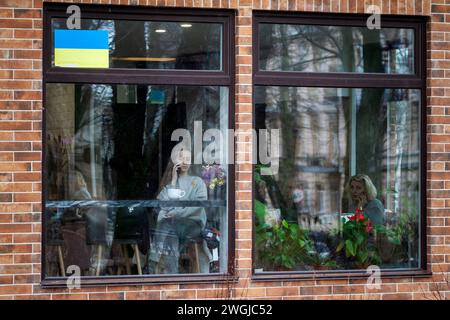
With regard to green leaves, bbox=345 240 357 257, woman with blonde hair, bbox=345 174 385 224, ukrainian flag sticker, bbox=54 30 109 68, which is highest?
ukrainian flag sticker, bbox=54 30 109 68

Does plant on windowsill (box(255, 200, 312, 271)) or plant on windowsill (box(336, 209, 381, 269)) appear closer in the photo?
plant on windowsill (box(255, 200, 312, 271))

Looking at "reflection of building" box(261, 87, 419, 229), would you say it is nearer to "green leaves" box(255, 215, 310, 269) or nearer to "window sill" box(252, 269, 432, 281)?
"green leaves" box(255, 215, 310, 269)

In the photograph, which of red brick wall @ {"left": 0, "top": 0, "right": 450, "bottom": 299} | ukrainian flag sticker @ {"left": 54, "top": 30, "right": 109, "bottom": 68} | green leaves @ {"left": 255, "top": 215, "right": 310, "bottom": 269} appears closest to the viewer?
red brick wall @ {"left": 0, "top": 0, "right": 450, "bottom": 299}

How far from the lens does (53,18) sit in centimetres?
774

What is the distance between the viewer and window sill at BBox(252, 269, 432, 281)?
7.99m

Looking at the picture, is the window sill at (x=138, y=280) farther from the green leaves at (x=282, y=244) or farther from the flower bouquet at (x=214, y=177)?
the flower bouquet at (x=214, y=177)

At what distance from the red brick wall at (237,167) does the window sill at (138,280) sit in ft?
0.16

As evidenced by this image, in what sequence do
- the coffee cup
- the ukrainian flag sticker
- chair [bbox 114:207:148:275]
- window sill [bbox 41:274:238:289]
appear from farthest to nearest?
the coffee cup
chair [bbox 114:207:148:275]
the ukrainian flag sticker
window sill [bbox 41:274:238:289]

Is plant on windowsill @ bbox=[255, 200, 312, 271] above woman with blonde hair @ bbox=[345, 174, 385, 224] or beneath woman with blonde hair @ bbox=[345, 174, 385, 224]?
beneath

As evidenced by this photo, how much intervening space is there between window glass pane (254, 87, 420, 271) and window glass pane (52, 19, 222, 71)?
0.94m

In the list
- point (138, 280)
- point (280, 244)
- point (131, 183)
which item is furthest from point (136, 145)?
point (280, 244)

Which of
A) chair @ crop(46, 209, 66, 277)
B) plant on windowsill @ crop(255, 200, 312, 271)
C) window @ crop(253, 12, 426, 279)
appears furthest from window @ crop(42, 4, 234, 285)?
window @ crop(253, 12, 426, 279)

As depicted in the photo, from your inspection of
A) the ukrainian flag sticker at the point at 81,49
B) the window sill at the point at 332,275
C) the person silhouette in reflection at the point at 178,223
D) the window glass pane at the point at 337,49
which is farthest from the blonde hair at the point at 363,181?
the ukrainian flag sticker at the point at 81,49

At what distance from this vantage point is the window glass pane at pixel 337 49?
8180 millimetres
